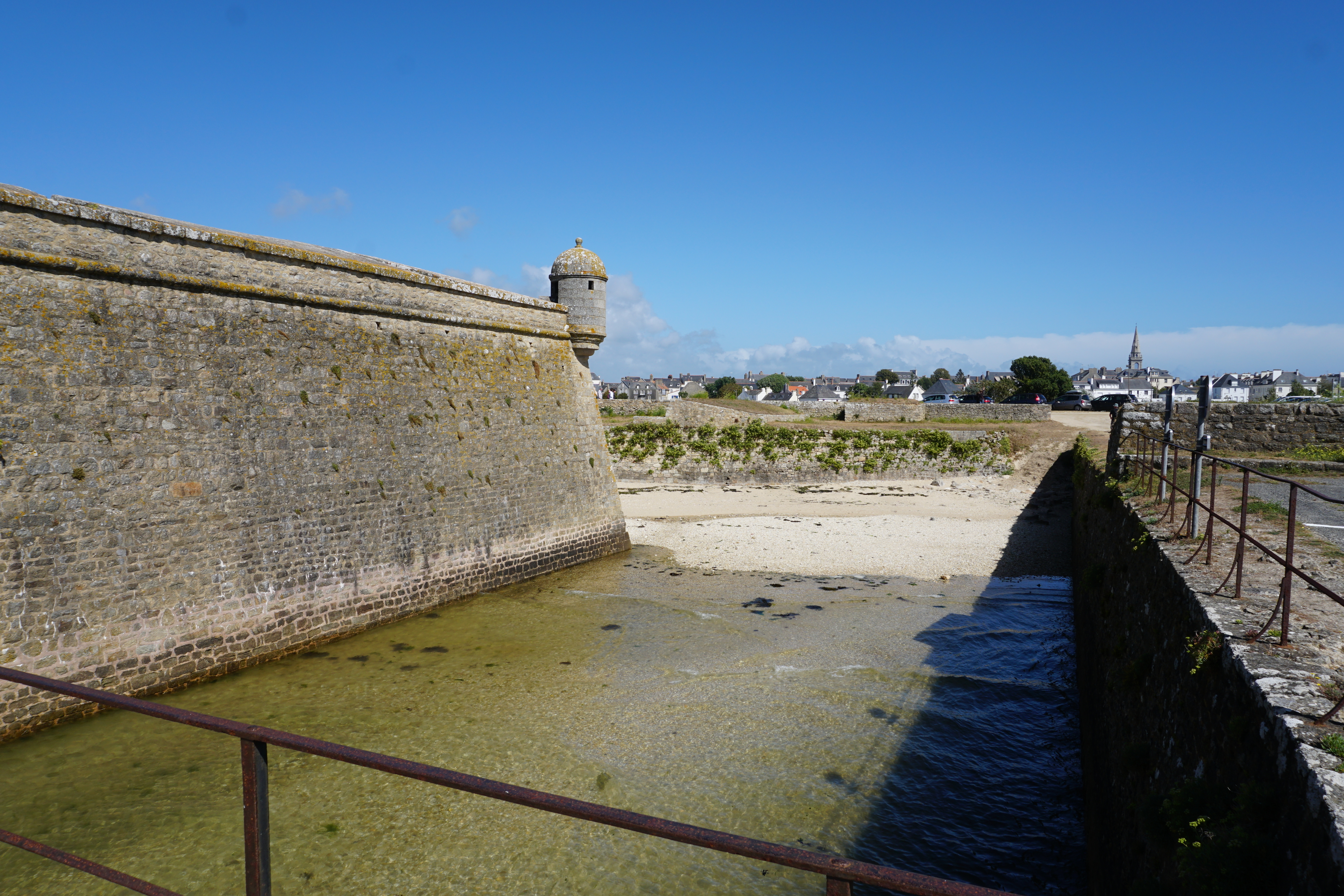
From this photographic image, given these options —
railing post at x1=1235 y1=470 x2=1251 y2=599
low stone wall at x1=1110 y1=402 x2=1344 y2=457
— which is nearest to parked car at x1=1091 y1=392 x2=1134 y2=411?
low stone wall at x1=1110 y1=402 x2=1344 y2=457

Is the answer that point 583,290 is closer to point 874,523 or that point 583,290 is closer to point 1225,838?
point 874,523

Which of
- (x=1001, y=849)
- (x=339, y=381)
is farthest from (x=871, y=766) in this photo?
(x=339, y=381)

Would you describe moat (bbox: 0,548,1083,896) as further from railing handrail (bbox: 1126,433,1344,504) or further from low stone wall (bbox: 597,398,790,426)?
low stone wall (bbox: 597,398,790,426)

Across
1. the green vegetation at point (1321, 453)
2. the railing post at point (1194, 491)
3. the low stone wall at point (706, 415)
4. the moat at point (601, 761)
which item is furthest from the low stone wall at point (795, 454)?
the railing post at point (1194, 491)

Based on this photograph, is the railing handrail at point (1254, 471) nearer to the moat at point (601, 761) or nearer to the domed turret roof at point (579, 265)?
the moat at point (601, 761)

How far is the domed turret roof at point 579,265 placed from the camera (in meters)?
18.0

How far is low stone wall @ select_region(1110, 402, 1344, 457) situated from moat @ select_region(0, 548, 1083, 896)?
18.2ft

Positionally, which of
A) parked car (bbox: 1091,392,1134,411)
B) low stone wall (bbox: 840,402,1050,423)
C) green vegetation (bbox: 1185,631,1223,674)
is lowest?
green vegetation (bbox: 1185,631,1223,674)

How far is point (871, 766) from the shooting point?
7906 mm

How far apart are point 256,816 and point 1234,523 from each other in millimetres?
8803

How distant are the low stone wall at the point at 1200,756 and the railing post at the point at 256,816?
3313 millimetres

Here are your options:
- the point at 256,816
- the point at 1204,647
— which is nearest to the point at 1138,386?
the point at 1204,647

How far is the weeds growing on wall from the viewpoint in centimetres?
2875

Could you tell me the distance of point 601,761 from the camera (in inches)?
318
